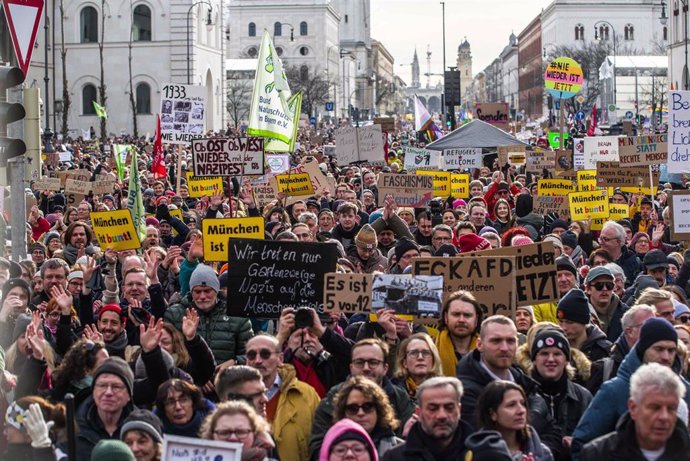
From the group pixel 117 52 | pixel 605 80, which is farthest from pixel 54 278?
pixel 605 80

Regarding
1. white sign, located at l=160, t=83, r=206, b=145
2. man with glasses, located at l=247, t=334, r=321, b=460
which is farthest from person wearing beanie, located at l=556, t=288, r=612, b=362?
white sign, located at l=160, t=83, r=206, b=145

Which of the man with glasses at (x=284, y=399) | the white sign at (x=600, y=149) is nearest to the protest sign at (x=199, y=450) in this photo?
the man with glasses at (x=284, y=399)

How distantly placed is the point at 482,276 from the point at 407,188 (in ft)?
27.1

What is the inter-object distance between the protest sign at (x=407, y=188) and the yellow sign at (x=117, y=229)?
4558mm

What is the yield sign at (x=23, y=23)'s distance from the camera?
906 centimetres

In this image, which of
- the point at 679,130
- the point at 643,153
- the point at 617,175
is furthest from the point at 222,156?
the point at 643,153

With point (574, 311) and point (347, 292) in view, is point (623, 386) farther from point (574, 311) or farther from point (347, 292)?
point (347, 292)

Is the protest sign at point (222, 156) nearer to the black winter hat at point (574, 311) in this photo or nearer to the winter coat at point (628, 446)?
the black winter hat at point (574, 311)

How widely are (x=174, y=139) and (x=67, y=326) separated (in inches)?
488

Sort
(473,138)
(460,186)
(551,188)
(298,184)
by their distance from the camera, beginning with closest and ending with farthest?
(551,188) < (298,184) < (460,186) < (473,138)

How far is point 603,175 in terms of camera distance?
17859 millimetres

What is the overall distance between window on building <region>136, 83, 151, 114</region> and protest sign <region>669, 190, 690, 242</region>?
5725 cm

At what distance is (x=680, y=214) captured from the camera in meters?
12.5

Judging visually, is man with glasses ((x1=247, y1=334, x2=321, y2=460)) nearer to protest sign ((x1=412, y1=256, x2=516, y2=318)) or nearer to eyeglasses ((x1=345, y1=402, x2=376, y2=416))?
→ eyeglasses ((x1=345, y1=402, x2=376, y2=416))
